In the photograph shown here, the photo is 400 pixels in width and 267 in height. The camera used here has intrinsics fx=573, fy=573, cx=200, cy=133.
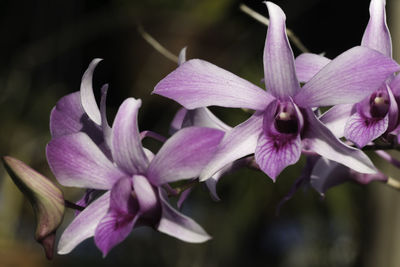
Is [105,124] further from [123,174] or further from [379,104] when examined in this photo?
[379,104]

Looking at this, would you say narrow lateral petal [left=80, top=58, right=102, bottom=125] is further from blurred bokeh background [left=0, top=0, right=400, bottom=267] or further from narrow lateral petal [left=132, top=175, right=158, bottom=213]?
blurred bokeh background [left=0, top=0, right=400, bottom=267]

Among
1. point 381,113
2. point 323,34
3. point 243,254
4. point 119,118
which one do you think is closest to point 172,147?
point 119,118

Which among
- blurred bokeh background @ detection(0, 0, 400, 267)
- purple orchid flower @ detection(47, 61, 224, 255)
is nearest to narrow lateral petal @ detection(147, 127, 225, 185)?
purple orchid flower @ detection(47, 61, 224, 255)

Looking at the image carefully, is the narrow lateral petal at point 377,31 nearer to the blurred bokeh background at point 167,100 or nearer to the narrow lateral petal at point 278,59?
the narrow lateral petal at point 278,59

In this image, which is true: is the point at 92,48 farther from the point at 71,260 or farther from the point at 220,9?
the point at 71,260

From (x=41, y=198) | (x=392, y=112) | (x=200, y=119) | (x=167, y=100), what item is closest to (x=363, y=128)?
(x=392, y=112)

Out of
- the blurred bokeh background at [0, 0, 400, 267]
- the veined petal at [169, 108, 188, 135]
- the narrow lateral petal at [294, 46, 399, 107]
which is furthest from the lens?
the blurred bokeh background at [0, 0, 400, 267]

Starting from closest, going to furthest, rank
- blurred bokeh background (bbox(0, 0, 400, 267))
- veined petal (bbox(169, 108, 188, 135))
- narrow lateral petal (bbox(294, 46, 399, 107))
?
narrow lateral petal (bbox(294, 46, 399, 107)) → veined petal (bbox(169, 108, 188, 135)) → blurred bokeh background (bbox(0, 0, 400, 267))
